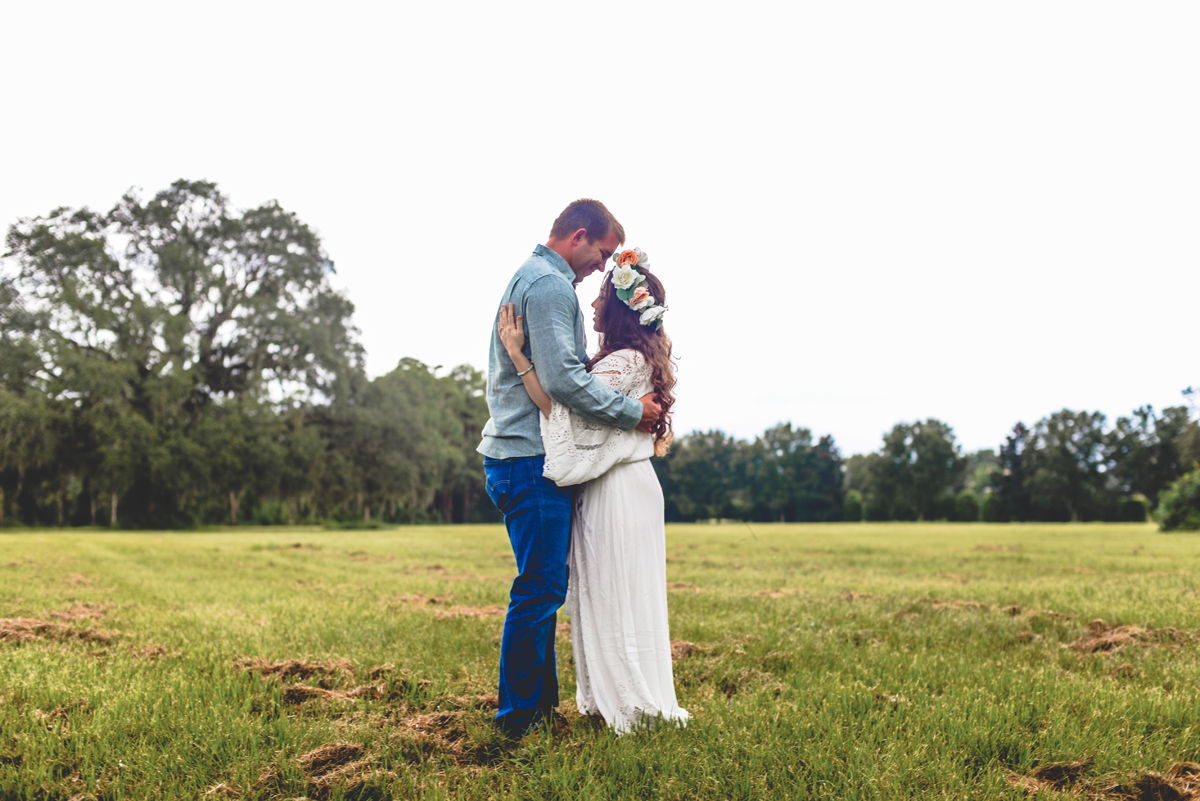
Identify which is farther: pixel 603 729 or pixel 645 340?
pixel 645 340

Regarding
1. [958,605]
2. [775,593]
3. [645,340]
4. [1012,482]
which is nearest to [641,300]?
[645,340]

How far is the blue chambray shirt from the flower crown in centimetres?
21

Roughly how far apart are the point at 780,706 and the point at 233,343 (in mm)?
33162

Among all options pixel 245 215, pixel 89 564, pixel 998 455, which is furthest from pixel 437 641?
pixel 998 455

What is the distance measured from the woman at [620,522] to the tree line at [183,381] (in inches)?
1142

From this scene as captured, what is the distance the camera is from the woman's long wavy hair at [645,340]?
3312 mm

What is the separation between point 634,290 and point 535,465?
0.89 m

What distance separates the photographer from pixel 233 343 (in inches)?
1259

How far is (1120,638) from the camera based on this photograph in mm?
5191

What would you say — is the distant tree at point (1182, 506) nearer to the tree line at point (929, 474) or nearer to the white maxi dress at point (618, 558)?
the white maxi dress at point (618, 558)

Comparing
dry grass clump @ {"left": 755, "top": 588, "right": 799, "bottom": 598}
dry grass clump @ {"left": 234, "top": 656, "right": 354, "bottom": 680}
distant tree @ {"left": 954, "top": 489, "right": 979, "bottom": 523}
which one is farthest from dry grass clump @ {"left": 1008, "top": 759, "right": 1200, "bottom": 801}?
distant tree @ {"left": 954, "top": 489, "right": 979, "bottom": 523}

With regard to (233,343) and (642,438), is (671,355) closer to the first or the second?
(642,438)

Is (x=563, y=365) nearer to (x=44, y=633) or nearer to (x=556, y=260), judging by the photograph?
(x=556, y=260)

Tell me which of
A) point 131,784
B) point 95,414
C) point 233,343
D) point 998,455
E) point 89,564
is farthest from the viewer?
point 998,455
